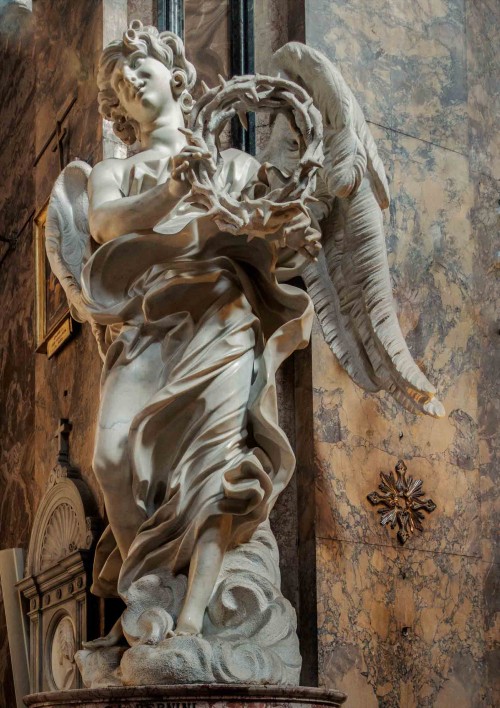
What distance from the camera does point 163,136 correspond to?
502 cm

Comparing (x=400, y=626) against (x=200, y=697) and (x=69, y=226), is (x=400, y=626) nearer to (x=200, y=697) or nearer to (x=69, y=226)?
(x=200, y=697)

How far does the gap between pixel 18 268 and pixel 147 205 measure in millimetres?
3719

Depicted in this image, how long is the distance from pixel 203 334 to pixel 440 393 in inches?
58.0

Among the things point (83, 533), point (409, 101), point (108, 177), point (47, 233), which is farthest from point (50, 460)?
point (409, 101)

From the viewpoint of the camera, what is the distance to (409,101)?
6.02 m

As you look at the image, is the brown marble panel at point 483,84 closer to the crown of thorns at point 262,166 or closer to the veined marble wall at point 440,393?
the veined marble wall at point 440,393

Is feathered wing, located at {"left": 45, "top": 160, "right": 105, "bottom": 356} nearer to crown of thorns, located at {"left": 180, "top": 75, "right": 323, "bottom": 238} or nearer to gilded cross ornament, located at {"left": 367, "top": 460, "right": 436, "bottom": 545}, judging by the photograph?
crown of thorns, located at {"left": 180, "top": 75, "right": 323, "bottom": 238}

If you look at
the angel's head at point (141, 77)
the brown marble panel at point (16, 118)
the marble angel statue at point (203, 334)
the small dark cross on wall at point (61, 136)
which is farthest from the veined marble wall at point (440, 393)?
the brown marble panel at point (16, 118)

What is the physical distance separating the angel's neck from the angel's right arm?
19 cm

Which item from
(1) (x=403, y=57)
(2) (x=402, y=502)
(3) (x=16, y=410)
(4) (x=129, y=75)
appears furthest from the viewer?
(3) (x=16, y=410)

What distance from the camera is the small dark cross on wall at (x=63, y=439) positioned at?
5977 millimetres

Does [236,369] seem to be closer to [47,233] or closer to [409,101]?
[47,233]

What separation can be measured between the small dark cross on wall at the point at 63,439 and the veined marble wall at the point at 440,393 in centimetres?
126

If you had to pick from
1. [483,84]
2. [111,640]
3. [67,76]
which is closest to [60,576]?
A: [111,640]
